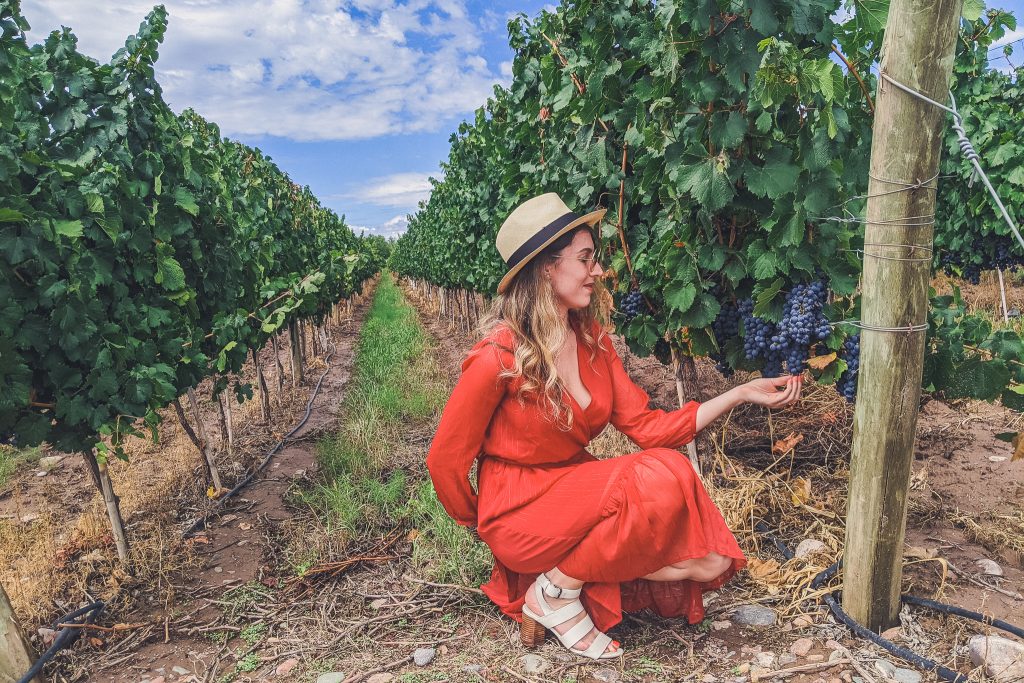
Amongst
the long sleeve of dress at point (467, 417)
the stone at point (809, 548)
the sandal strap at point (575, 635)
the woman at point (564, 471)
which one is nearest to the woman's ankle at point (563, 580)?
the woman at point (564, 471)

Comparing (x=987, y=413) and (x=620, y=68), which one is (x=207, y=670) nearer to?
(x=620, y=68)

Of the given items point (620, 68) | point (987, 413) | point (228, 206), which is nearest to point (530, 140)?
point (620, 68)

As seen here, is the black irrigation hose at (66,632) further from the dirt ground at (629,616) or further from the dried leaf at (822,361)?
the dried leaf at (822,361)

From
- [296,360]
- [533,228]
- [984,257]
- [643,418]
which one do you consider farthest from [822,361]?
[984,257]

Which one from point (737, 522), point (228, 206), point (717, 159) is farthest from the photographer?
point (228, 206)

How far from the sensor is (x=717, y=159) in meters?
2.44

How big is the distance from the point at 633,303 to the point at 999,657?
2.15 m

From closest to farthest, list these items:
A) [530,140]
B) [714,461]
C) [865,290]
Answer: [865,290] → [714,461] → [530,140]

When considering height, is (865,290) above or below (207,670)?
above

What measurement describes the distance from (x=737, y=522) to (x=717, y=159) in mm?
1877

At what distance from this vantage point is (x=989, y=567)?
2668 millimetres

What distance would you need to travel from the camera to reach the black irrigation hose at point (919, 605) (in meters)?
2.04

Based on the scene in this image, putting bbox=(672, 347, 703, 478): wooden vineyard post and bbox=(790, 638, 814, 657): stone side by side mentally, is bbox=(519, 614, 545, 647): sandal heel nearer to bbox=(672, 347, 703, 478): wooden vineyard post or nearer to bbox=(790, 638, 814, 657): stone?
bbox=(790, 638, 814, 657): stone

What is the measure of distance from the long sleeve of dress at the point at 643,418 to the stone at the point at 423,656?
122 cm
